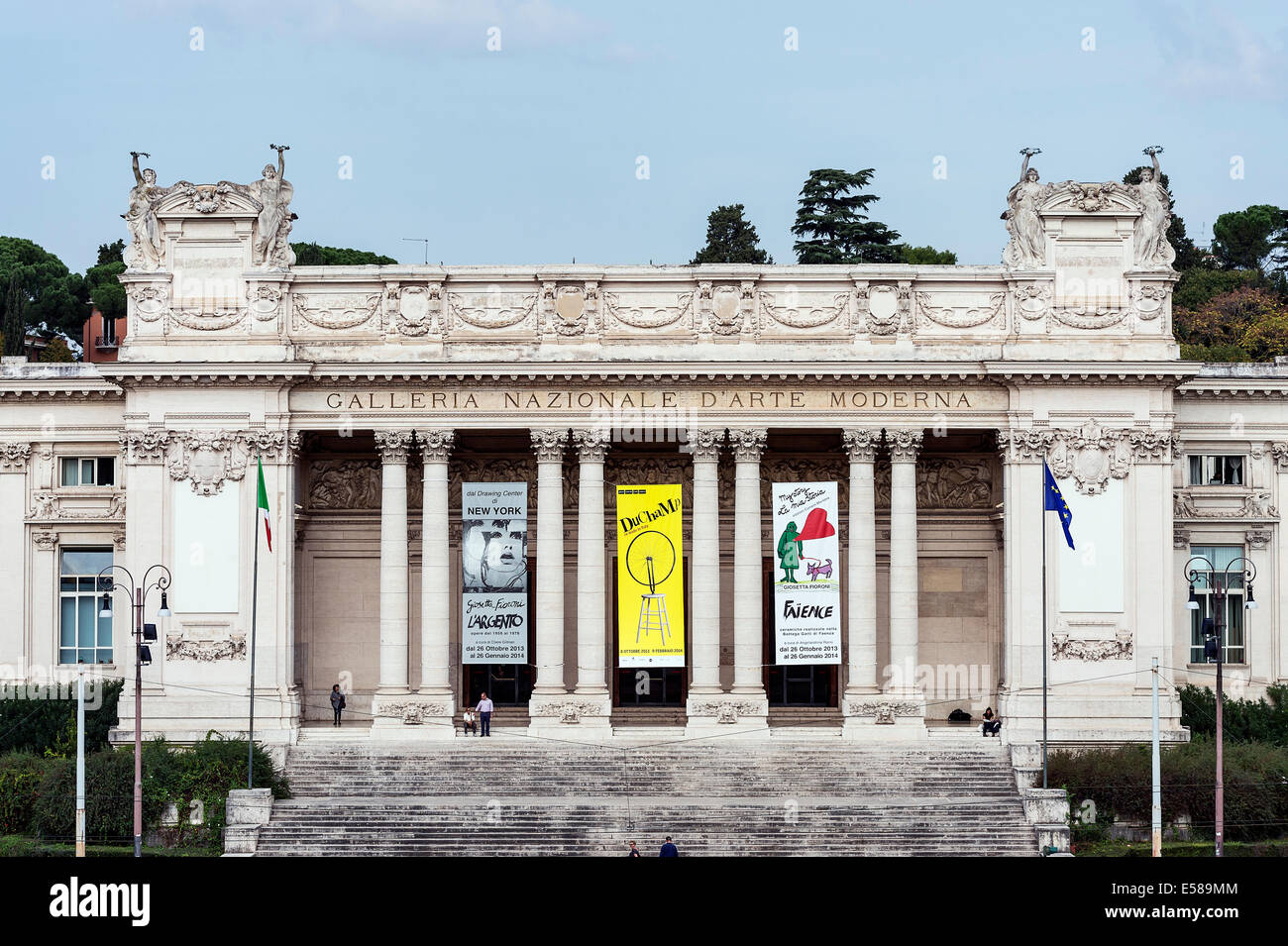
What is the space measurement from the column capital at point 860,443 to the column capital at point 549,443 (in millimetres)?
8719

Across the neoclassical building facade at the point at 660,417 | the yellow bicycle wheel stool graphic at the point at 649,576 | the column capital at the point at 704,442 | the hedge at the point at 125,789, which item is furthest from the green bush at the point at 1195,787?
the hedge at the point at 125,789

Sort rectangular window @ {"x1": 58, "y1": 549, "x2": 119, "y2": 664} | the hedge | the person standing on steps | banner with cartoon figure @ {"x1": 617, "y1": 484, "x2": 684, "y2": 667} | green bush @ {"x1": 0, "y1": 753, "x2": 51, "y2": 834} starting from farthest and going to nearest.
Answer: rectangular window @ {"x1": 58, "y1": 549, "x2": 119, "y2": 664} → banner with cartoon figure @ {"x1": 617, "y1": 484, "x2": 684, "y2": 667} → the person standing on steps → green bush @ {"x1": 0, "y1": 753, "x2": 51, "y2": 834} → the hedge

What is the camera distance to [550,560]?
186 feet

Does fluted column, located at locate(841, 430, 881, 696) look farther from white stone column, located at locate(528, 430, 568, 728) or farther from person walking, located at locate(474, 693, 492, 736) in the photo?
person walking, located at locate(474, 693, 492, 736)

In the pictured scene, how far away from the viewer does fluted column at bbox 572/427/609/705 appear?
56281 millimetres

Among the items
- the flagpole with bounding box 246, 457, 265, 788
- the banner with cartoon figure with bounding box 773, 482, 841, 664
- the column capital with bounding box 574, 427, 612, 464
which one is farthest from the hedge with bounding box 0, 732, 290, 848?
the banner with cartoon figure with bounding box 773, 482, 841, 664

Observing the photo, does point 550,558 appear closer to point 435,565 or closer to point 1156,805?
point 435,565

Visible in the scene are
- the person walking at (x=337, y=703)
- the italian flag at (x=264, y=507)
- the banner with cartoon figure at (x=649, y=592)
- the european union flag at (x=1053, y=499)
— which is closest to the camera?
the european union flag at (x=1053, y=499)

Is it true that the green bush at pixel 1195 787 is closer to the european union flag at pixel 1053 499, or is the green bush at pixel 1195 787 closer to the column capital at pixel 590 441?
the european union flag at pixel 1053 499

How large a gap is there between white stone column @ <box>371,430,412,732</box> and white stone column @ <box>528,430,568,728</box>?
411 cm

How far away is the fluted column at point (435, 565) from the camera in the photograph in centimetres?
5631

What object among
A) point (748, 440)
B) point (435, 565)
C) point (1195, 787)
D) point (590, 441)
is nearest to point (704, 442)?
point (748, 440)

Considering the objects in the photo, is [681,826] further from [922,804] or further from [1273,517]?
[1273,517]
